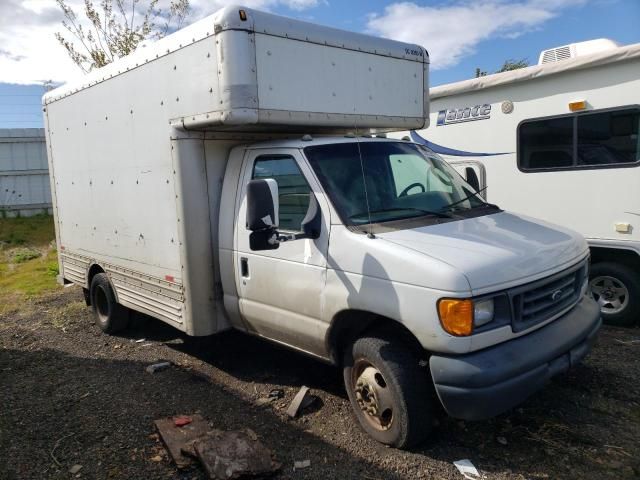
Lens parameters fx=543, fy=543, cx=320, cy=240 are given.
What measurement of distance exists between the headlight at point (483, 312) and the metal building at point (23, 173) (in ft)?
50.6

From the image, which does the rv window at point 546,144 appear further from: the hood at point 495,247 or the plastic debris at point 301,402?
the plastic debris at point 301,402

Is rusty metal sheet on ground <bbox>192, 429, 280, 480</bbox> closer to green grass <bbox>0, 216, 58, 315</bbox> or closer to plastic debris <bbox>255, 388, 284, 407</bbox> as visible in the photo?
plastic debris <bbox>255, 388, 284, 407</bbox>

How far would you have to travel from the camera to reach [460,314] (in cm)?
307

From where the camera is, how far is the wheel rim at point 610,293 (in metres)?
6.00

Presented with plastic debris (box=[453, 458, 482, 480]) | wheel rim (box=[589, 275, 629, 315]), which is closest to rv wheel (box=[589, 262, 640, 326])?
wheel rim (box=[589, 275, 629, 315])

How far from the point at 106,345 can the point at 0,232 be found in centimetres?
1009

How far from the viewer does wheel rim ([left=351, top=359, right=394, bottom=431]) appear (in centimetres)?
361

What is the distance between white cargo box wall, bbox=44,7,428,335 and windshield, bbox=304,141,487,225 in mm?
516

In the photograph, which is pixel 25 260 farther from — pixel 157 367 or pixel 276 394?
pixel 276 394

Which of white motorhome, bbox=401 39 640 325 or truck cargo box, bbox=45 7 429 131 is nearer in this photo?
truck cargo box, bbox=45 7 429 131

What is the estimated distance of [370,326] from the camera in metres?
3.79

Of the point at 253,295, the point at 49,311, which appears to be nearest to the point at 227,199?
the point at 253,295

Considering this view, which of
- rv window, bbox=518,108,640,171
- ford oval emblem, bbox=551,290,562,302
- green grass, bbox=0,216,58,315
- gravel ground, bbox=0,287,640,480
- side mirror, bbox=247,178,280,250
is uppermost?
rv window, bbox=518,108,640,171

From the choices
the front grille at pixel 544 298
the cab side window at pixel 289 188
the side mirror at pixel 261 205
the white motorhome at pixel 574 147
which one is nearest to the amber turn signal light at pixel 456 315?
the front grille at pixel 544 298
